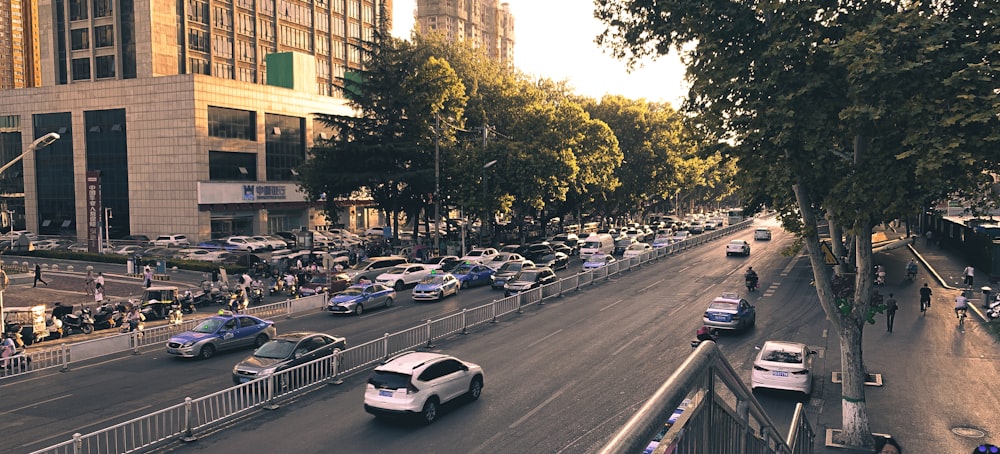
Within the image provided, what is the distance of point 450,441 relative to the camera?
54.3 ft

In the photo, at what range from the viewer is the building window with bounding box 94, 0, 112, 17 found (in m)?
83.7

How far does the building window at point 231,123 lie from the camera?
73.8 m

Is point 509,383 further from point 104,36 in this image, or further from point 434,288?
point 104,36

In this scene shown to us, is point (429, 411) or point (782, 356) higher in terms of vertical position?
point (782, 356)

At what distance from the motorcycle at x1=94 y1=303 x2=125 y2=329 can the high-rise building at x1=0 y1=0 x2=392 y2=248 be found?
102 ft

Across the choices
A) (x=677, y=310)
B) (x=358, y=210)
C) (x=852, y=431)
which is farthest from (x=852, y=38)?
(x=358, y=210)

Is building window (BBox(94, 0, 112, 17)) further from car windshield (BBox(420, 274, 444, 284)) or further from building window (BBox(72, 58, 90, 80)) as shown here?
car windshield (BBox(420, 274, 444, 284))

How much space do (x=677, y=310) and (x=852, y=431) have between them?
61.5 feet

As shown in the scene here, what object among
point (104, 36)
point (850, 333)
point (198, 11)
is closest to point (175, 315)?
point (850, 333)

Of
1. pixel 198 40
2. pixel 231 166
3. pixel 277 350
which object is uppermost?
pixel 198 40

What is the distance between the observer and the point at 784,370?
20.4 m

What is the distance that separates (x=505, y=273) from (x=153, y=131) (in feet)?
158

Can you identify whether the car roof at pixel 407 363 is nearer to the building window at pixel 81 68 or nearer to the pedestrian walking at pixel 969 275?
the pedestrian walking at pixel 969 275

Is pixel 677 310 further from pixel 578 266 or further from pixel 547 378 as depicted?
pixel 578 266
